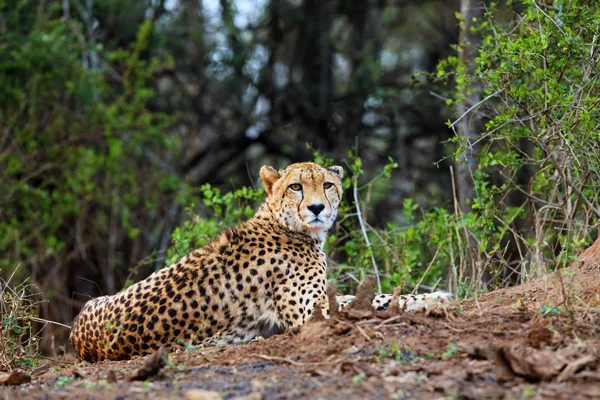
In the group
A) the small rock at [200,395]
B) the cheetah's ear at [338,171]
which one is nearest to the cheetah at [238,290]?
the cheetah's ear at [338,171]

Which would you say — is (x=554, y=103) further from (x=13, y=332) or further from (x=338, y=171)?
(x=13, y=332)

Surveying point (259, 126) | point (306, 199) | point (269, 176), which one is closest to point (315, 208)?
point (306, 199)

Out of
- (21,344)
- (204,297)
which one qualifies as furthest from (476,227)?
(21,344)

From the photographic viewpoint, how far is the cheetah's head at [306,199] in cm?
583

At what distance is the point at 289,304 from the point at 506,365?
217 cm

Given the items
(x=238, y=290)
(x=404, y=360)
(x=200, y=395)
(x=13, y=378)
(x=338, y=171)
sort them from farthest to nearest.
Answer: (x=338, y=171), (x=238, y=290), (x=13, y=378), (x=404, y=360), (x=200, y=395)

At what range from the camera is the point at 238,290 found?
221 inches

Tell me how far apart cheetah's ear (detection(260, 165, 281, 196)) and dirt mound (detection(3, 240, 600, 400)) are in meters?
1.64

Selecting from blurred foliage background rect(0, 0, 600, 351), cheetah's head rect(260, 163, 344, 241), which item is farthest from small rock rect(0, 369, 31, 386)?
blurred foliage background rect(0, 0, 600, 351)

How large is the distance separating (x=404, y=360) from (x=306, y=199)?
2.14 metres

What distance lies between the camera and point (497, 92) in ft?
18.8

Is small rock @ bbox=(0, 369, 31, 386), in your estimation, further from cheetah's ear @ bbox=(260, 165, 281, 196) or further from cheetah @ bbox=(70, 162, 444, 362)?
cheetah's ear @ bbox=(260, 165, 281, 196)

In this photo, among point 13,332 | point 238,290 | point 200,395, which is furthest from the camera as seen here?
point 238,290

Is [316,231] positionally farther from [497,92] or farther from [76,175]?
[76,175]
